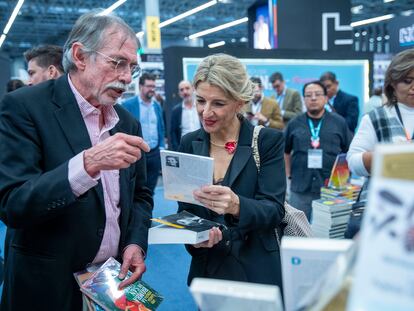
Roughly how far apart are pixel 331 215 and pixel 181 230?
2.47 metres

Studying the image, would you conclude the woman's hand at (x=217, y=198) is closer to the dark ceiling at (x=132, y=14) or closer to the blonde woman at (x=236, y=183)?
the blonde woman at (x=236, y=183)

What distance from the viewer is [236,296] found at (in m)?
0.56

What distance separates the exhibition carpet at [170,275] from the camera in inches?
125

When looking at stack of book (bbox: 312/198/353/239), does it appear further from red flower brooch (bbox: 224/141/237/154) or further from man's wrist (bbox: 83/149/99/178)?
man's wrist (bbox: 83/149/99/178)

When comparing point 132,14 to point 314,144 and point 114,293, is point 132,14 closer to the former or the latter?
point 314,144

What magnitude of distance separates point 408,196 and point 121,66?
1080mm

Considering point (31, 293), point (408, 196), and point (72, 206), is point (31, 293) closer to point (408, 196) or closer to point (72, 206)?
point (72, 206)

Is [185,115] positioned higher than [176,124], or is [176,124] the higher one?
[185,115]

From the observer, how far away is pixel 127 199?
1407 mm

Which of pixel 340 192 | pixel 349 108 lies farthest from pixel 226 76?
pixel 349 108

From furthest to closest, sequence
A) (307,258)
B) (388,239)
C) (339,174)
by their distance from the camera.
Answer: (339,174) < (307,258) < (388,239)

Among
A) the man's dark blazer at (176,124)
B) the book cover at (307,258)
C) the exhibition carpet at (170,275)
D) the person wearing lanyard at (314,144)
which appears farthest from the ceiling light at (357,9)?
the book cover at (307,258)

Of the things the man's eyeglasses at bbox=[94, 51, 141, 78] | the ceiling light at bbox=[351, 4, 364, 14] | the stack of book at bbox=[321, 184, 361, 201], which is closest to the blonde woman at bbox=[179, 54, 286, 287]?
the man's eyeglasses at bbox=[94, 51, 141, 78]

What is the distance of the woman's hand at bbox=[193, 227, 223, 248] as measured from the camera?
136 cm
